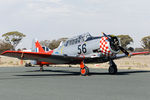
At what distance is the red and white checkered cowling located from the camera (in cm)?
1419

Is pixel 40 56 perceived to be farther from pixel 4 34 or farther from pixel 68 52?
pixel 4 34

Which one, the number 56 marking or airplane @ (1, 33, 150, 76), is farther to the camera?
the number 56 marking

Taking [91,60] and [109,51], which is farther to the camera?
[91,60]

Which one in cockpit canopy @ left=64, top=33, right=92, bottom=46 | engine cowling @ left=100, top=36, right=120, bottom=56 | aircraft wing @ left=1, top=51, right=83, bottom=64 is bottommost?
aircraft wing @ left=1, top=51, right=83, bottom=64

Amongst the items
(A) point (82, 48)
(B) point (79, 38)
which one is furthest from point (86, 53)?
(B) point (79, 38)

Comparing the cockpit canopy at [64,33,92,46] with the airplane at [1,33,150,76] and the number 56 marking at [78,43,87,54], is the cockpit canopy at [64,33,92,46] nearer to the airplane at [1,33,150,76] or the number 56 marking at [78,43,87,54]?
the airplane at [1,33,150,76]

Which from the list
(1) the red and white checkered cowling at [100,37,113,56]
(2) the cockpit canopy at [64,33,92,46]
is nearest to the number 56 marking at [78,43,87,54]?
(2) the cockpit canopy at [64,33,92,46]

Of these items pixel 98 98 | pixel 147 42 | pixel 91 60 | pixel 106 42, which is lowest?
pixel 98 98

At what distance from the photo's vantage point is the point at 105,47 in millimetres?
14242

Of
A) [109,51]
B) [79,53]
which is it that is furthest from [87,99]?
[79,53]

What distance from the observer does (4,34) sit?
327 feet

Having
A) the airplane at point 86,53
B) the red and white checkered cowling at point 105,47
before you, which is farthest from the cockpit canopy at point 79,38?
the red and white checkered cowling at point 105,47

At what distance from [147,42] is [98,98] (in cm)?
10233

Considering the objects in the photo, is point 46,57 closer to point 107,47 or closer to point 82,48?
point 82,48
